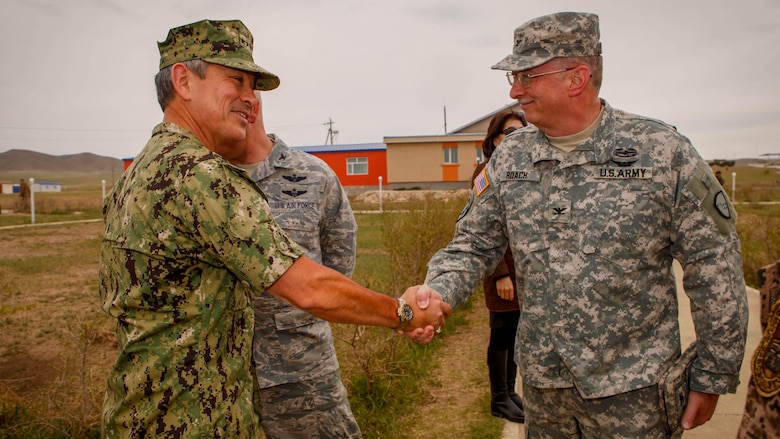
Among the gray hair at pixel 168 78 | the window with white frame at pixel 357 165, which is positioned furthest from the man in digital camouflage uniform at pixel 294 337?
the window with white frame at pixel 357 165

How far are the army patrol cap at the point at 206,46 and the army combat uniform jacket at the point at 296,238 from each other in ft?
2.92

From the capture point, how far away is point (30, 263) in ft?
37.3

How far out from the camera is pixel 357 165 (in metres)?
38.1

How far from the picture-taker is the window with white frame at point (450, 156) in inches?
1383

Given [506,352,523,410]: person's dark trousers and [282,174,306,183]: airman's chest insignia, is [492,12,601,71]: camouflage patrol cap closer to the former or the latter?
[282,174,306,183]: airman's chest insignia

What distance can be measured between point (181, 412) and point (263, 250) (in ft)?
1.92

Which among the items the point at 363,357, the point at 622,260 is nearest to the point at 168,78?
the point at 622,260

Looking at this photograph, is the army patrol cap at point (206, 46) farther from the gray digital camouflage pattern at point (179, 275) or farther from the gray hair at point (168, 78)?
the gray digital camouflage pattern at point (179, 275)

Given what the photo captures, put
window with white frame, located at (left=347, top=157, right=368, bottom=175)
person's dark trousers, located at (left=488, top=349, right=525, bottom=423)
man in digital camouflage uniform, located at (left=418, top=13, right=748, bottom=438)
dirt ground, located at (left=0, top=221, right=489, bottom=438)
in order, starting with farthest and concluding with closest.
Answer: window with white frame, located at (left=347, top=157, right=368, bottom=175) < dirt ground, located at (left=0, top=221, right=489, bottom=438) < person's dark trousers, located at (left=488, top=349, right=525, bottom=423) < man in digital camouflage uniform, located at (left=418, top=13, right=748, bottom=438)

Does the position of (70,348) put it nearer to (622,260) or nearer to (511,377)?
(511,377)

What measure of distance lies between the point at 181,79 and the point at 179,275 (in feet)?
2.34

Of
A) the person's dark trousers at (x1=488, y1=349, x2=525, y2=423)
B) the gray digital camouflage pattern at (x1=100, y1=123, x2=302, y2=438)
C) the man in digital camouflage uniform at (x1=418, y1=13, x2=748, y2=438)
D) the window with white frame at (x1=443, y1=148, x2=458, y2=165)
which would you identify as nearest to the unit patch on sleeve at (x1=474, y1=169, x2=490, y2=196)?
the man in digital camouflage uniform at (x1=418, y1=13, x2=748, y2=438)

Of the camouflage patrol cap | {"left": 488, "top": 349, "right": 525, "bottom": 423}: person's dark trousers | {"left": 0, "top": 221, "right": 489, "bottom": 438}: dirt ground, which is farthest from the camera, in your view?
{"left": 0, "top": 221, "right": 489, "bottom": 438}: dirt ground

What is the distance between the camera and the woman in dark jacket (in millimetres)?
4020
